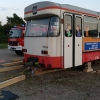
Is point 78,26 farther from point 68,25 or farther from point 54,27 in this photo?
point 54,27

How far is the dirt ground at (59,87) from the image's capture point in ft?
18.9

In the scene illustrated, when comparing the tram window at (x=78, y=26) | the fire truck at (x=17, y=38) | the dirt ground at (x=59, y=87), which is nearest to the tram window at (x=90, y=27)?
the tram window at (x=78, y=26)

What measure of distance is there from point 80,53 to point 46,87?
2.61 m

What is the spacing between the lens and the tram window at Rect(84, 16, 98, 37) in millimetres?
8844

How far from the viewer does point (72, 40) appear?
8109 millimetres

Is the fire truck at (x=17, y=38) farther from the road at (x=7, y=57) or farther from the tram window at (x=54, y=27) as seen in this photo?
the tram window at (x=54, y=27)

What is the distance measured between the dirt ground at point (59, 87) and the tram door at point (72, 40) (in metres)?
0.71

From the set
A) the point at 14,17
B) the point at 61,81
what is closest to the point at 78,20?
the point at 61,81

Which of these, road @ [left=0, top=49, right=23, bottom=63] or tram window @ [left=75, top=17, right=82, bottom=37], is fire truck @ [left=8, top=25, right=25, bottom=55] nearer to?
road @ [left=0, top=49, right=23, bottom=63]

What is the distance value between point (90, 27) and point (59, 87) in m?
3.80

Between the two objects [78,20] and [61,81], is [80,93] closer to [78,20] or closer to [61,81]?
[61,81]

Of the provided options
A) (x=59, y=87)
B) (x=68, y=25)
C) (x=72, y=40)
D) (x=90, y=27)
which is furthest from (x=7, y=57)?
(x=59, y=87)

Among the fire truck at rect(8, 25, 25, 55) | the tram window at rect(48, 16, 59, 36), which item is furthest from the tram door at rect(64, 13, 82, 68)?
the fire truck at rect(8, 25, 25, 55)

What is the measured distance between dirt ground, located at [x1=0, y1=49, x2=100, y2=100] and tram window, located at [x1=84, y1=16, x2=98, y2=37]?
76.6 inches
